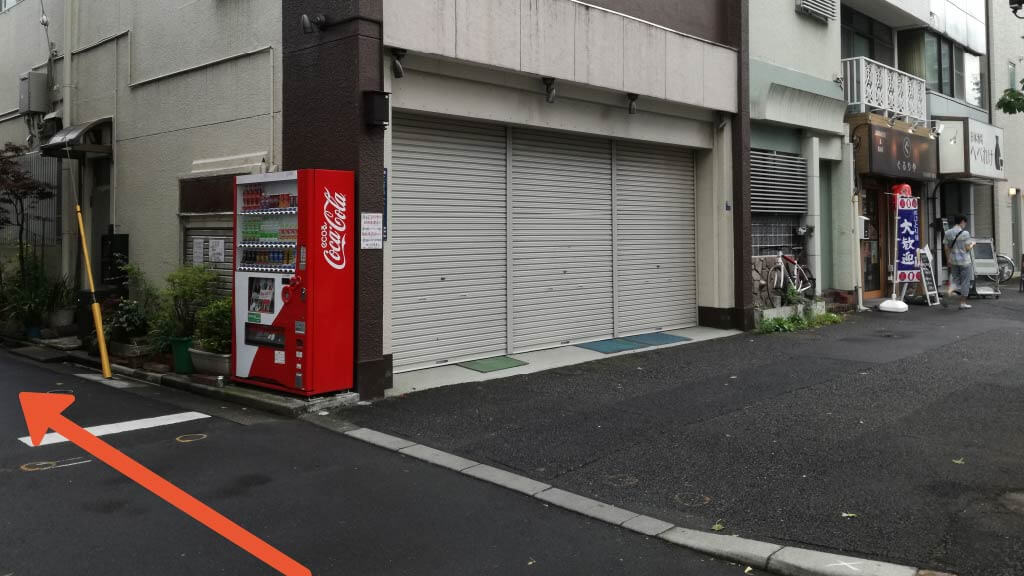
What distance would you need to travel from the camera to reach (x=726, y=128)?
46.1 ft

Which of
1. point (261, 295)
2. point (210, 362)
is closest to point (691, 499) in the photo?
point (261, 295)

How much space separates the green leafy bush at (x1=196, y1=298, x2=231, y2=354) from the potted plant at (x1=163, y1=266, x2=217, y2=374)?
449mm

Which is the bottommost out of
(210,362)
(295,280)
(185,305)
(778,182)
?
(210,362)

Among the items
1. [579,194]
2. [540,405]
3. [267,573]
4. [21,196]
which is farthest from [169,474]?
[21,196]

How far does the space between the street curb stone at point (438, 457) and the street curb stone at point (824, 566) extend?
2.64 metres

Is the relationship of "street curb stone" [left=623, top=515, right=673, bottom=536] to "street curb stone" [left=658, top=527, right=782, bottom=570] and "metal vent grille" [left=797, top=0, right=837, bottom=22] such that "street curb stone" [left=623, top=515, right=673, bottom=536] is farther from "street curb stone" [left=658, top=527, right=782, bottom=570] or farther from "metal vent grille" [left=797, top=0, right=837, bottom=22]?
"metal vent grille" [left=797, top=0, right=837, bottom=22]

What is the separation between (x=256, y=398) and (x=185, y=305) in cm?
269

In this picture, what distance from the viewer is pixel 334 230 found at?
8273mm

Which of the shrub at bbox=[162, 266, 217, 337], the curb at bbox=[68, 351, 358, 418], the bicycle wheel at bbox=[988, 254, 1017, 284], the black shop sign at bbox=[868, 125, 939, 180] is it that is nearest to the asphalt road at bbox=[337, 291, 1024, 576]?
the curb at bbox=[68, 351, 358, 418]

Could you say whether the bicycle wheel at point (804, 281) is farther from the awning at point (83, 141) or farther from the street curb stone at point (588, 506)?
the awning at point (83, 141)

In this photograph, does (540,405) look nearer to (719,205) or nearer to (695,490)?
(695,490)

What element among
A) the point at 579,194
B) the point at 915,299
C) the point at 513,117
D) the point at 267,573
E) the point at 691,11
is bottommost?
the point at 267,573

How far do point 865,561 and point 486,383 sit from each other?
5.59 m

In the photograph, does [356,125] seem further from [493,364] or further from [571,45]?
[571,45]
